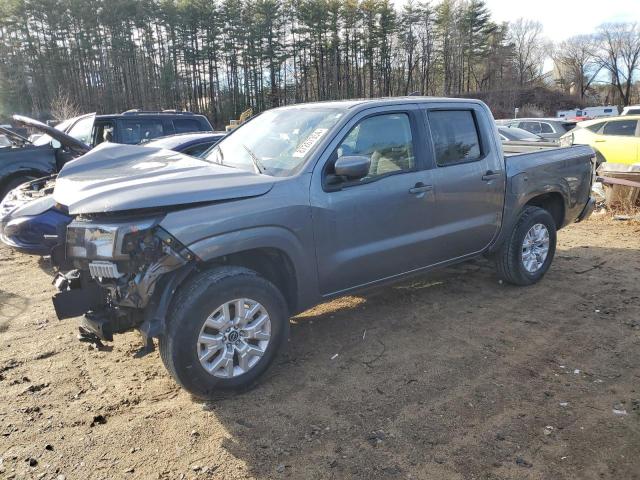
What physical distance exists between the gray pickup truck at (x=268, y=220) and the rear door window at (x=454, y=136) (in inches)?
0.6

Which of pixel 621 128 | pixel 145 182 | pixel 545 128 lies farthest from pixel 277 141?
pixel 545 128

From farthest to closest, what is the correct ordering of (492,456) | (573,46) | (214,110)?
(573,46)
(214,110)
(492,456)

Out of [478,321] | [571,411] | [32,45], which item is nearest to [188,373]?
[571,411]

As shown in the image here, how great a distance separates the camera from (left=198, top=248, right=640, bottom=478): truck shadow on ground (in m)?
2.79

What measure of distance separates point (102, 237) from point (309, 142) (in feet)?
5.38

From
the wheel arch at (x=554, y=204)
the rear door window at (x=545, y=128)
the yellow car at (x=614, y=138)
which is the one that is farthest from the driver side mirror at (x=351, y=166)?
the rear door window at (x=545, y=128)

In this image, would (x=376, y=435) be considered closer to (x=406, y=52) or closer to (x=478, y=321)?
(x=478, y=321)

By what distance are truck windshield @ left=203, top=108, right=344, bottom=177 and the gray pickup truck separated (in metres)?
0.02

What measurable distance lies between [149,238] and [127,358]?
1478mm

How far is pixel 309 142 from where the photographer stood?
380 cm

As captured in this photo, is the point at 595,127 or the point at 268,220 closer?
the point at 268,220

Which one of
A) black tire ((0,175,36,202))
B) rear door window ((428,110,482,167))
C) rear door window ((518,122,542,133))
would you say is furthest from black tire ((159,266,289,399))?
rear door window ((518,122,542,133))

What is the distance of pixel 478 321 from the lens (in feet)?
15.2

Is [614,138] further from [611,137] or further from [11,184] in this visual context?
[11,184]
